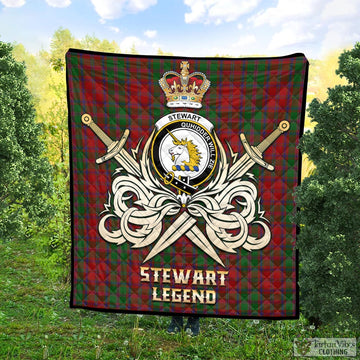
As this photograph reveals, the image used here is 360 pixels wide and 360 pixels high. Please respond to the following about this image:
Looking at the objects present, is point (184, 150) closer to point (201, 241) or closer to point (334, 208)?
point (201, 241)

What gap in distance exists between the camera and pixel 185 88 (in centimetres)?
625

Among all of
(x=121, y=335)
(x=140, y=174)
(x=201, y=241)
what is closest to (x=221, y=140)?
(x=140, y=174)

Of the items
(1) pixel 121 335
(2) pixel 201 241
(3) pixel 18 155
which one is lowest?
(1) pixel 121 335

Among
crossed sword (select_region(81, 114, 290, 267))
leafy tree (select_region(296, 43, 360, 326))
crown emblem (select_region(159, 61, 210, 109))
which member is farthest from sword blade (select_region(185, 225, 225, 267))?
crown emblem (select_region(159, 61, 210, 109))

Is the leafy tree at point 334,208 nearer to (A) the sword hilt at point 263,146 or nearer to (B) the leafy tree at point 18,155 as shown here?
(A) the sword hilt at point 263,146

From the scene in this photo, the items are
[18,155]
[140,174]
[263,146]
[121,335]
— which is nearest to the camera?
[263,146]

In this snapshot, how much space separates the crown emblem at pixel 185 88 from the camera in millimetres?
6250

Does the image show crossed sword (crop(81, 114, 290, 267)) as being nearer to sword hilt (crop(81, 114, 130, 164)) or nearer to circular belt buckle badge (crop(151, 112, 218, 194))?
sword hilt (crop(81, 114, 130, 164))

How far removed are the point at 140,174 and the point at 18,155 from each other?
6.09 feet

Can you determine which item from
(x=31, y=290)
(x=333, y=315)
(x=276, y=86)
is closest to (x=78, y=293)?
(x=31, y=290)

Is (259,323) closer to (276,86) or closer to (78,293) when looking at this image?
(78,293)

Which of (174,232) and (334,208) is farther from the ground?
(334,208)

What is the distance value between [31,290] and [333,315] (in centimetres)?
547

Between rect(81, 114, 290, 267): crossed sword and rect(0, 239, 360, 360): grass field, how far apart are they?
1.25 metres
